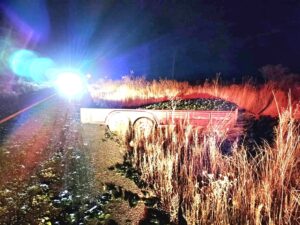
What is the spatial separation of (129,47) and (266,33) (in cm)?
1698

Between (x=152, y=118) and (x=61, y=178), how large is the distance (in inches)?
147

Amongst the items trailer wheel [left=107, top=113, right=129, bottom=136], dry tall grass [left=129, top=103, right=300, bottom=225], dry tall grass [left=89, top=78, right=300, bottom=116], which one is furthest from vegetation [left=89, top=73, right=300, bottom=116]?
dry tall grass [left=129, top=103, right=300, bottom=225]

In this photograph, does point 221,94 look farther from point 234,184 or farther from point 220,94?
point 234,184

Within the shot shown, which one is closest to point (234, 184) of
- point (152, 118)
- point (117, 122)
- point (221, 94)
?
point (152, 118)

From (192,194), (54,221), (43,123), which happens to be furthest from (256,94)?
(54,221)

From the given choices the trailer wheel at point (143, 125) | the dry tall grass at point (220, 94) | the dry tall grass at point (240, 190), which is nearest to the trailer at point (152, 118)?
the trailer wheel at point (143, 125)

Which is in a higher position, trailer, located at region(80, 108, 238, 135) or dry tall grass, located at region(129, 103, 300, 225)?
trailer, located at region(80, 108, 238, 135)

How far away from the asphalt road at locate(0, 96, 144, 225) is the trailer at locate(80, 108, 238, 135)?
394 mm

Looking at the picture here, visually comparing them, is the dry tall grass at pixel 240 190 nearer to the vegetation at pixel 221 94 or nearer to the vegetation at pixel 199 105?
the vegetation at pixel 199 105

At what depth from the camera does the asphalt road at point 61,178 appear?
4.35 metres

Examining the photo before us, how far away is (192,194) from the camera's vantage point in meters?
4.21

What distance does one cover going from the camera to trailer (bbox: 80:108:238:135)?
8305mm

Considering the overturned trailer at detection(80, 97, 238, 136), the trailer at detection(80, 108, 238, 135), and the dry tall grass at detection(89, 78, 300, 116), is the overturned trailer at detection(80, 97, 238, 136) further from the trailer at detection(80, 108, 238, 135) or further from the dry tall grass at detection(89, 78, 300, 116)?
the dry tall grass at detection(89, 78, 300, 116)

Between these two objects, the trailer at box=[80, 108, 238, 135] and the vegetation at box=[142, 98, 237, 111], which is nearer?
the trailer at box=[80, 108, 238, 135]
